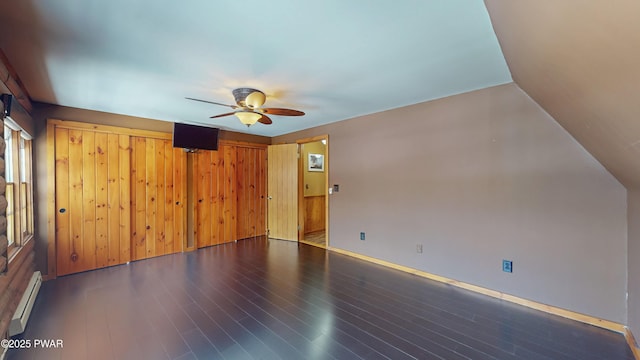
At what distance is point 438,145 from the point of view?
3164mm

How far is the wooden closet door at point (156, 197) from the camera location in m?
3.95

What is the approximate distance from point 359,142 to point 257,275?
2.50 m

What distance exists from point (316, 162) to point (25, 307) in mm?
4947

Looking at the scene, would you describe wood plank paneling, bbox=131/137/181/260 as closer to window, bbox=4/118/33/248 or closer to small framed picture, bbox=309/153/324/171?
window, bbox=4/118/33/248

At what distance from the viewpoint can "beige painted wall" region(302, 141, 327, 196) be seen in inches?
233

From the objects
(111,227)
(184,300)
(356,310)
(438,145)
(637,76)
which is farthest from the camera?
(111,227)

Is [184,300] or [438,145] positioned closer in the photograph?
[184,300]

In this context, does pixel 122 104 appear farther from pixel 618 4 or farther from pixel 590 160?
pixel 590 160

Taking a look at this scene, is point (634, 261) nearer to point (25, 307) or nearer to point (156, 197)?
point (25, 307)

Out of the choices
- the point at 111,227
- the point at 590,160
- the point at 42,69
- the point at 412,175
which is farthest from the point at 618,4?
the point at 111,227

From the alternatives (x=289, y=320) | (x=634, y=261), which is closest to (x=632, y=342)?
(x=634, y=261)

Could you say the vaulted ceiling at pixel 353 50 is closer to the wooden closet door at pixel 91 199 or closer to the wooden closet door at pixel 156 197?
the wooden closet door at pixel 91 199

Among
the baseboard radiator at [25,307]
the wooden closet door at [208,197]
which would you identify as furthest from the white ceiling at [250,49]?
the baseboard radiator at [25,307]

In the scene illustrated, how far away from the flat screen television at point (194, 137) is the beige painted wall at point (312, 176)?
6.41 feet
